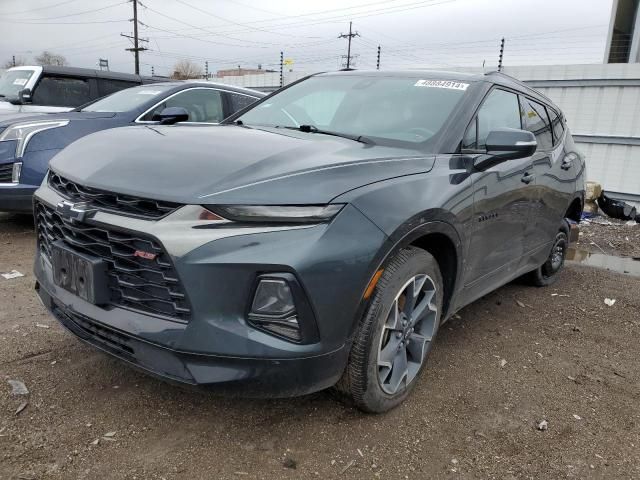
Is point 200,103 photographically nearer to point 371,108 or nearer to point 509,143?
point 371,108

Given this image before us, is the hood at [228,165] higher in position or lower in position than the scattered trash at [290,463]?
higher

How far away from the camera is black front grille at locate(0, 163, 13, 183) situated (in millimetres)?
5000

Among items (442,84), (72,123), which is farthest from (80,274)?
(72,123)

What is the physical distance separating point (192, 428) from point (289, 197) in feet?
3.88

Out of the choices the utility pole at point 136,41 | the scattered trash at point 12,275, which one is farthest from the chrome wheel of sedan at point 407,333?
the utility pole at point 136,41

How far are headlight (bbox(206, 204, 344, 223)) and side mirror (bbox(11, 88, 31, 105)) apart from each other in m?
6.66

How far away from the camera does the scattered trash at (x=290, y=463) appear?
217cm

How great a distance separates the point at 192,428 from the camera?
7.81ft

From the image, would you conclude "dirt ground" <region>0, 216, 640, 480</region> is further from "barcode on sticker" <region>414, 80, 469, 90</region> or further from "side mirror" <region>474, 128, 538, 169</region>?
"barcode on sticker" <region>414, 80, 469, 90</region>

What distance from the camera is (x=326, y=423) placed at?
2.47 meters

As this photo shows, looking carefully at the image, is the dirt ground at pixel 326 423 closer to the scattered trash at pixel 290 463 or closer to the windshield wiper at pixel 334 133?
the scattered trash at pixel 290 463

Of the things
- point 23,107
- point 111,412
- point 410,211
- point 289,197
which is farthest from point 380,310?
point 23,107

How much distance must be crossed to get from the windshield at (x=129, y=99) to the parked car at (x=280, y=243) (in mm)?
3508

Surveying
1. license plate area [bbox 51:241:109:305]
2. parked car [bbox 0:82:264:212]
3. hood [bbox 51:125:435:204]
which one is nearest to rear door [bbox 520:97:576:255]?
hood [bbox 51:125:435:204]
